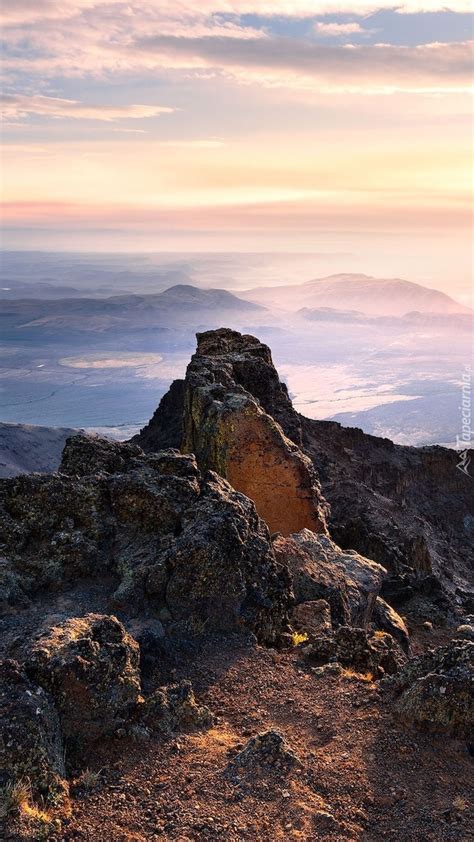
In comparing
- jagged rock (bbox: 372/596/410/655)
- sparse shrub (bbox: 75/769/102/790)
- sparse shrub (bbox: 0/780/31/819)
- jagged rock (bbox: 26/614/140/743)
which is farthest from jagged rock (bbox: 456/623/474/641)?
sparse shrub (bbox: 0/780/31/819)

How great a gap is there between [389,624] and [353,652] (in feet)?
24.8

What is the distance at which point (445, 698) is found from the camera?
11.9 meters

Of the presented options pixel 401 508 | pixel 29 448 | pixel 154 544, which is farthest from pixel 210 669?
pixel 29 448

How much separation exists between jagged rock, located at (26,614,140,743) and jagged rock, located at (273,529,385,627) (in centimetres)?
721

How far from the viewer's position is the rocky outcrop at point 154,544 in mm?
15367

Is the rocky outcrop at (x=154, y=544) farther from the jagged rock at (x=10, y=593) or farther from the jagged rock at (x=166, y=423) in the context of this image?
the jagged rock at (x=166, y=423)

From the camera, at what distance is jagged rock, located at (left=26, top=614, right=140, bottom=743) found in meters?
11.2

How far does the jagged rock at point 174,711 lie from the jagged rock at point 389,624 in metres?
10.5

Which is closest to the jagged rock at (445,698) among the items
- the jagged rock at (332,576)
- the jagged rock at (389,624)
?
the jagged rock at (332,576)

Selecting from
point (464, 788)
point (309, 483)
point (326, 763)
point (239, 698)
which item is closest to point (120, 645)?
point (239, 698)

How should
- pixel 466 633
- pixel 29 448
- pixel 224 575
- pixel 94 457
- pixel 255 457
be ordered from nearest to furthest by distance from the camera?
pixel 466 633
pixel 224 575
pixel 94 457
pixel 255 457
pixel 29 448

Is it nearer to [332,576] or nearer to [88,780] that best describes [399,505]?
[332,576]

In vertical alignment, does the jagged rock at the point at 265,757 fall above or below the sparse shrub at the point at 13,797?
below

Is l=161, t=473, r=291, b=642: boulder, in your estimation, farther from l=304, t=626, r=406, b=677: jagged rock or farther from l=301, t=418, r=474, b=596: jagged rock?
l=301, t=418, r=474, b=596: jagged rock
